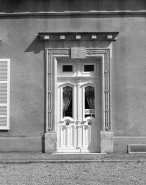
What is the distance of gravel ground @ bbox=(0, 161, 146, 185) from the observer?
673cm

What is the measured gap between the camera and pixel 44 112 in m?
10.6

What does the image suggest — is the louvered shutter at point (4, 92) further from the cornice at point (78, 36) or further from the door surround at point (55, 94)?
the cornice at point (78, 36)

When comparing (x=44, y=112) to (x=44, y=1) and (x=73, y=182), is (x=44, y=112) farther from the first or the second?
(x=73, y=182)

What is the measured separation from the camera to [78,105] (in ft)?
35.2

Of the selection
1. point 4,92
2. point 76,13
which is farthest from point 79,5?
point 4,92

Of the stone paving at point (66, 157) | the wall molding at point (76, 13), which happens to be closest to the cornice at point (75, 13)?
the wall molding at point (76, 13)

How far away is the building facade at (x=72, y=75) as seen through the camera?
10555 mm

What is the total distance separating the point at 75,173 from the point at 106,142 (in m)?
3.06

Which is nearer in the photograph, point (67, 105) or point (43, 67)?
point (43, 67)

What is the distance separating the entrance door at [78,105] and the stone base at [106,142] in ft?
0.96

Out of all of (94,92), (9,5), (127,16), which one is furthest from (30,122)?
(127,16)

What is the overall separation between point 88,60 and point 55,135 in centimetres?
249

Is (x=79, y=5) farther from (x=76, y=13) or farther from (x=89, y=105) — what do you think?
(x=89, y=105)

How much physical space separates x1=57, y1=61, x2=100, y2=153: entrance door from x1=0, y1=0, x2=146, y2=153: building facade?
0.10 feet
